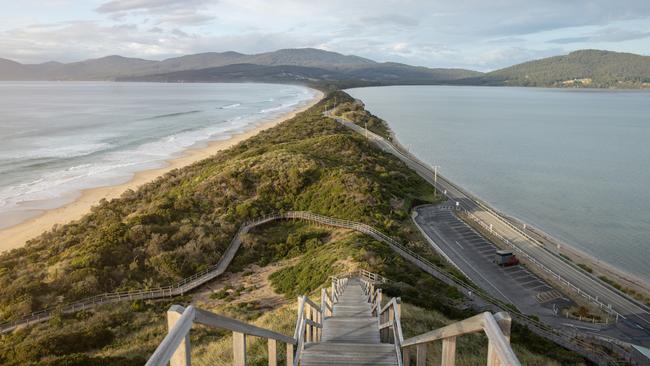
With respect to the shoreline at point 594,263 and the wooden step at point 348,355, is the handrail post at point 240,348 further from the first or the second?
the shoreline at point 594,263

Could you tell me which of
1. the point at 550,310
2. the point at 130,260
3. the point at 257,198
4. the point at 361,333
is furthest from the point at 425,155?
the point at 361,333

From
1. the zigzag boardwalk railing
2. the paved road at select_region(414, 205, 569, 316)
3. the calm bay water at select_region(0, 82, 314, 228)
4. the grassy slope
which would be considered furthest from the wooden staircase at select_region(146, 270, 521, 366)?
the calm bay water at select_region(0, 82, 314, 228)

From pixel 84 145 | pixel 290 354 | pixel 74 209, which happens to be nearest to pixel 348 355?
pixel 290 354

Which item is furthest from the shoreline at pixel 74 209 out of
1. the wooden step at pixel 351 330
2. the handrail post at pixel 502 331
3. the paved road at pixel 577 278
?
the handrail post at pixel 502 331

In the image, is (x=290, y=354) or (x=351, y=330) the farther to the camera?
(x=351, y=330)

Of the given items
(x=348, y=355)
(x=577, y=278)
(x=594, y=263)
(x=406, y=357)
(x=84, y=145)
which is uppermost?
(x=406, y=357)

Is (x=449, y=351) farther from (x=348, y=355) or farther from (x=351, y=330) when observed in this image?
(x=351, y=330)

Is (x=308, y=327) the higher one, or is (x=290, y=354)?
(x=290, y=354)

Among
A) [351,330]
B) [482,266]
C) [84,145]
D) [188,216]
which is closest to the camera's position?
[351,330]
